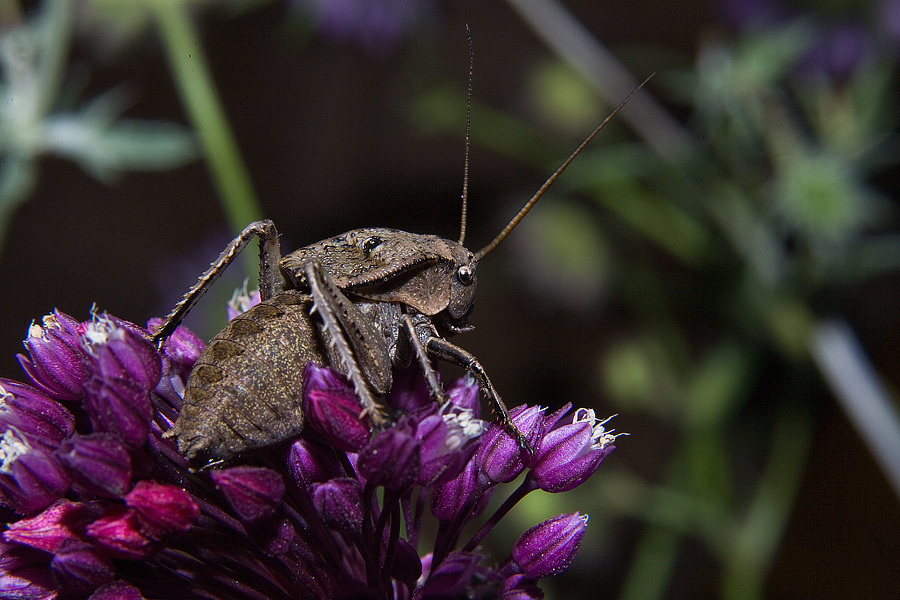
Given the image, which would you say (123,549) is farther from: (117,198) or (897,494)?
(117,198)

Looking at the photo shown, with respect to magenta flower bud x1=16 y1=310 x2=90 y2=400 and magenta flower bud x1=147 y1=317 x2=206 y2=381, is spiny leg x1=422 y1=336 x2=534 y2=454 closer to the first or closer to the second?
magenta flower bud x1=147 y1=317 x2=206 y2=381

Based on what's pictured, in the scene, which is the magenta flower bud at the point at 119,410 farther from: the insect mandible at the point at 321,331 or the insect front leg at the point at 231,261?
the insect front leg at the point at 231,261

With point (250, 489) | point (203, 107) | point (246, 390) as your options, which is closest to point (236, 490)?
point (250, 489)

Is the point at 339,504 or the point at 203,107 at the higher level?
the point at 203,107

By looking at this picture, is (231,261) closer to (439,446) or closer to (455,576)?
(439,446)

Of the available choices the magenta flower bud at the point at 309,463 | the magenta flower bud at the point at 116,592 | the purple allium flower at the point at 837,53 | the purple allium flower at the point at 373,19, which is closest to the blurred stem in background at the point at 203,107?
the purple allium flower at the point at 373,19

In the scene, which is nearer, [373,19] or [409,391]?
[409,391]

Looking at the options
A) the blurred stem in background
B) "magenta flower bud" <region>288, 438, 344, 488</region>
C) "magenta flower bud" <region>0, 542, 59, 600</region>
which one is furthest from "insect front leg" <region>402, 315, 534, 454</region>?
the blurred stem in background
